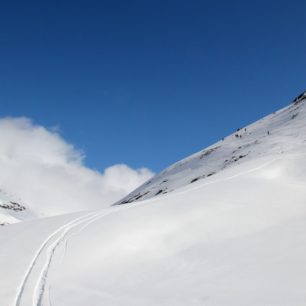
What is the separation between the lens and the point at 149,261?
34.4ft

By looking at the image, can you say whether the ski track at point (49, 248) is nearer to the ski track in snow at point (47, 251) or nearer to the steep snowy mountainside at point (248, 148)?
the ski track in snow at point (47, 251)

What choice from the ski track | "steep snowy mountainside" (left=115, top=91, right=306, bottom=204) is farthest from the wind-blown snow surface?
"steep snowy mountainside" (left=115, top=91, right=306, bottom=204)

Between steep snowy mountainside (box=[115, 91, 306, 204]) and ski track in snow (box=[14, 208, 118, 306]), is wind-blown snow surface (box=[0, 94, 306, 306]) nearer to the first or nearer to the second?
ski track in snow (box=[14, 208, 118, 306])

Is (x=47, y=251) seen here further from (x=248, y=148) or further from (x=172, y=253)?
(x=248, y=148)

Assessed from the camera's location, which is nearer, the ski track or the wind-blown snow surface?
the ski track

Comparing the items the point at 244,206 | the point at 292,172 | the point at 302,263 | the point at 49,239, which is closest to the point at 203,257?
the point at 302,263

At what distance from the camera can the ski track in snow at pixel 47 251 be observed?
7773mm

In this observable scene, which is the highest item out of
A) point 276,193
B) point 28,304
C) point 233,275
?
point 276,193

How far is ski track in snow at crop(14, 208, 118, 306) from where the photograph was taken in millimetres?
7773

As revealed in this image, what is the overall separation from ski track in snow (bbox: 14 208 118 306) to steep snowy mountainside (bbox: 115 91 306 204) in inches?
785

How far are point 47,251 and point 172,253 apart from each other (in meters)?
3.13

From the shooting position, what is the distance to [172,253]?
11086mm

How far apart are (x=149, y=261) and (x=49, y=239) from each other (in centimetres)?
324

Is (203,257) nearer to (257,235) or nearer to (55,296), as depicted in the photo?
(257,235)
